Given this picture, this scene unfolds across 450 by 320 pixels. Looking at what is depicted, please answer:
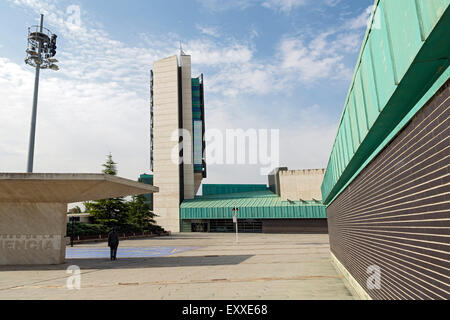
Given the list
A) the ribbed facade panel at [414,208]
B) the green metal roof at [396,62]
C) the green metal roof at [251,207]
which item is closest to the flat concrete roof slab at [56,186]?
the ribbed facade panel at [414,208]

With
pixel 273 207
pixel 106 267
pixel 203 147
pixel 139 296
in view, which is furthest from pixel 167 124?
pixel 139 296

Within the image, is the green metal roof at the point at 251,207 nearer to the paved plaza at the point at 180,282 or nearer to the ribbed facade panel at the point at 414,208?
the paved plaza at the point at 180,282

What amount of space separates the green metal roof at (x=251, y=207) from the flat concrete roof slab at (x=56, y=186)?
39765 millimetres

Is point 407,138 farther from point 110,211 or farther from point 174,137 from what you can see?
point 174,137


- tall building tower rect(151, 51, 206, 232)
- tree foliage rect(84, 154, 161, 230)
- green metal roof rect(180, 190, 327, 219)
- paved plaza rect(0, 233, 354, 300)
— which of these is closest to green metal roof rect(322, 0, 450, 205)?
paved plaza rect(0, 233, 354, 300)

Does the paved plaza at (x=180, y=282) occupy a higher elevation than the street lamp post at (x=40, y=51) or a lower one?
lower

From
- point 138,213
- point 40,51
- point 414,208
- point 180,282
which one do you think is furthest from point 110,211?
point 414,208

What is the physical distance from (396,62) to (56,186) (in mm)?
13987

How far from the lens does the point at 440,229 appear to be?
355cm

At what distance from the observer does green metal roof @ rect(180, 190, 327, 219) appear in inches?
2067

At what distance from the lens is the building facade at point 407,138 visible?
10.6 ft

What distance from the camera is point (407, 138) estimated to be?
4402mm

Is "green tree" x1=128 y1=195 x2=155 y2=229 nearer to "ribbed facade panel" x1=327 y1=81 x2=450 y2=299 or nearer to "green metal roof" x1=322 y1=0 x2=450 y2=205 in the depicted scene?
"ribbed facade panel" x1=327 y1=81 x2=450 y2=299

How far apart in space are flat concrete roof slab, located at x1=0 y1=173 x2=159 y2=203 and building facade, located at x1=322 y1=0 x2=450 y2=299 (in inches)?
420
